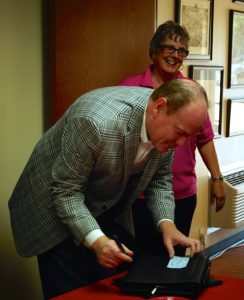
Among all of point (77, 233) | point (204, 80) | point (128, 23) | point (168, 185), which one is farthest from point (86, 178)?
point (204, 80)

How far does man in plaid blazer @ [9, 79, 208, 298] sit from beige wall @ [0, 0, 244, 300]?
625mm

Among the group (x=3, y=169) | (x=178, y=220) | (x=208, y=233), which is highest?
(x=3, y=169)

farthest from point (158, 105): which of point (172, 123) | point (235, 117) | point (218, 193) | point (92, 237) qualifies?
point (235, 117)

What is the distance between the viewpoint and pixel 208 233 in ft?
13.4

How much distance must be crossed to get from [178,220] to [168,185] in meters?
0.73

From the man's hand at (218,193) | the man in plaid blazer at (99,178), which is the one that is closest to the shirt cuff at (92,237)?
the man in plaid blazer at (99,178)

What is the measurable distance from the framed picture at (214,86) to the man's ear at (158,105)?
86.5 inches

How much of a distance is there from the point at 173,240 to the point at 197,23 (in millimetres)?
2301

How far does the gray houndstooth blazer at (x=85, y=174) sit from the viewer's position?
5.09 ft

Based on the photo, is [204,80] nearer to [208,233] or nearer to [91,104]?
[208,233]

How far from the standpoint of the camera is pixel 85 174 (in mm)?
1580

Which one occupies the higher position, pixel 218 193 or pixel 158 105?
pixel 158 105

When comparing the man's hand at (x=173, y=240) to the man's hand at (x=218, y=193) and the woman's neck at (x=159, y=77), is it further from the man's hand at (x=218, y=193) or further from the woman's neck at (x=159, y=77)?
the man's hand at (x=218, y=193)

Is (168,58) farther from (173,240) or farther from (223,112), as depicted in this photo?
(223,112)
